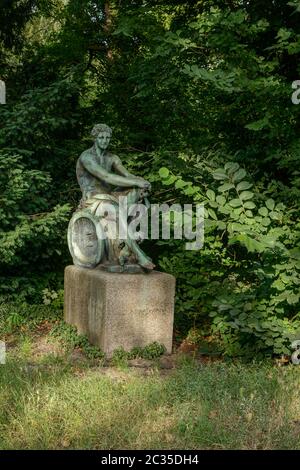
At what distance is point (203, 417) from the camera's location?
4371mm

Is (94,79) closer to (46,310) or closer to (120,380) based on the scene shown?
(46,310)

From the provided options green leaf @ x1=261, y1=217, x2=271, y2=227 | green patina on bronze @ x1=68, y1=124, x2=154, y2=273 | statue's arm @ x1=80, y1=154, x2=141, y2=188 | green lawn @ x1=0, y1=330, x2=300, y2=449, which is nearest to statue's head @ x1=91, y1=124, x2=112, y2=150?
green patina on bronze @ x1=68, y1=124, x2=154, y2=273

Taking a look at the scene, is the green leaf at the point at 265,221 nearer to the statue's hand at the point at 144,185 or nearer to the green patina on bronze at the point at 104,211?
the green patina on bronze at the point at 104,211

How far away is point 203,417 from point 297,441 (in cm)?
63

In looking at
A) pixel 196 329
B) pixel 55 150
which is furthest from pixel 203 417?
pixel 55 150

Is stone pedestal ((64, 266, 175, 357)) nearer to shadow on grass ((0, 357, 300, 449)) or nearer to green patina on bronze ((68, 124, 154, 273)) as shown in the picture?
green patina on bronze ((68, 124, 154, 273))

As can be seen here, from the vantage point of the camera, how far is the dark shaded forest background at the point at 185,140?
6.04 metres

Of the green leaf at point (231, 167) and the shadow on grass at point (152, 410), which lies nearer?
the shadow on grass at point (152, 410)

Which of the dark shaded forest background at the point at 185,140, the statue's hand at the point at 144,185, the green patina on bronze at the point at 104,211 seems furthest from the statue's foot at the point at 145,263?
the statue's hand at the point at 144,185

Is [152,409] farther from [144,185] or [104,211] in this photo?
[104,211]

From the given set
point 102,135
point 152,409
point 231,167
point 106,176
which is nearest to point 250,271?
point 231,167

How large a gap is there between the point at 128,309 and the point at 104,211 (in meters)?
1.22

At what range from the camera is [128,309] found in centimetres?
666

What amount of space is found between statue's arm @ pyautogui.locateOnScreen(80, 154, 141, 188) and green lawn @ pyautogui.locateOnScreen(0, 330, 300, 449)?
223cm
